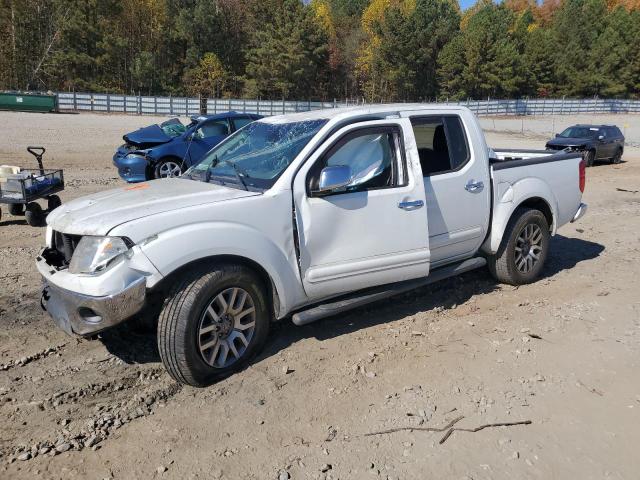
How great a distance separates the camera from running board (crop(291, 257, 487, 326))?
4.13m

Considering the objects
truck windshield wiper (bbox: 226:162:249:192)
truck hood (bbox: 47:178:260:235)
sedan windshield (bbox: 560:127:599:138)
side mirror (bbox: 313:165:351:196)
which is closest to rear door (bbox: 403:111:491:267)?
side mirror (bbox: 313:165:351:196)

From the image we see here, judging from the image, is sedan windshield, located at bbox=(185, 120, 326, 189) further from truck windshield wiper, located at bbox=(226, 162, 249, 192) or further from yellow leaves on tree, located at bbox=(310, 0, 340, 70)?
yellow leaves on tree, located at bbox=(310, 0, 340, 70)

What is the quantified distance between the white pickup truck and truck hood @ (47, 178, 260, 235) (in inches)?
0.6

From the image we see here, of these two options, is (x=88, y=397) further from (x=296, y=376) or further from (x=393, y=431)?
(x=393, y=431)

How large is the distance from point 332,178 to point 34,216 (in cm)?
585

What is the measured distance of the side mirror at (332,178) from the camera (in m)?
4.03

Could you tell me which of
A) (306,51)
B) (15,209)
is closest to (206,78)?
(306,51)

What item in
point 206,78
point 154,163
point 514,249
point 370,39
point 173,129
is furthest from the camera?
point 370,39

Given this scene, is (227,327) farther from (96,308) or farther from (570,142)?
(570,142)

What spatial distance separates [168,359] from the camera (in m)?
3.63

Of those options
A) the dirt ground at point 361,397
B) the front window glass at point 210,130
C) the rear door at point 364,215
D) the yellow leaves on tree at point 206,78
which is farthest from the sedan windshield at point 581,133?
the yellow leaves on tree at point 206,78

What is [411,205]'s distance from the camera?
4.50 meters

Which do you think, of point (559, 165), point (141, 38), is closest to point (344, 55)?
point (141, 38)

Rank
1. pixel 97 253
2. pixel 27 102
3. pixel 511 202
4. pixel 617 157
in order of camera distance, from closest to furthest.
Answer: pixel 97 253 → pixel 511 202 → pixel 617 157 → pixel 27 102
